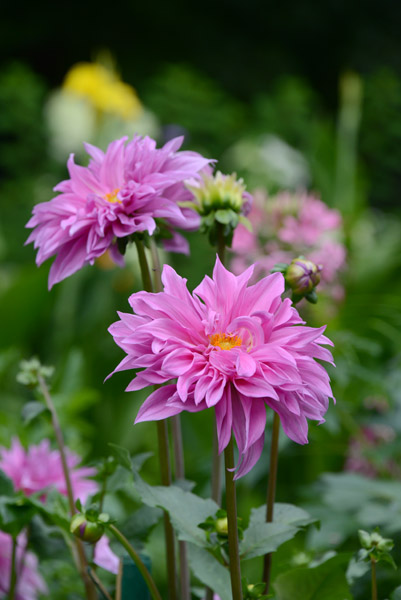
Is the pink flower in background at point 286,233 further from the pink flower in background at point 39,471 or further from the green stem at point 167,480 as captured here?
the green stem at point 167,480

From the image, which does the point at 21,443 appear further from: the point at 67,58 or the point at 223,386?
the point at 67,58

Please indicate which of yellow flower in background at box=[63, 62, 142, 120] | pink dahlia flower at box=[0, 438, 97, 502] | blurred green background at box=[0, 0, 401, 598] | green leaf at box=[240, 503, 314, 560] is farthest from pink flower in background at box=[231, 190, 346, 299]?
yellow flower in background at box=[63, 62, 142, 120]

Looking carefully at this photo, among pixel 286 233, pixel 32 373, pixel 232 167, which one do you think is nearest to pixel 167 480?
pixel 32 373

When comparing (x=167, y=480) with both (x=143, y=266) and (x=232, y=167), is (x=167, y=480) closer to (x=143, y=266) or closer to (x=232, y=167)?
(x=143, y=266)

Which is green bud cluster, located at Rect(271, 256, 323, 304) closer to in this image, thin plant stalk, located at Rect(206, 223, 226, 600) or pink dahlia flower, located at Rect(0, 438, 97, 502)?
thin plant stalk, located at Rect(206, 223, 226, 600)

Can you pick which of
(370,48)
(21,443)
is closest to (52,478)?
(21,443)

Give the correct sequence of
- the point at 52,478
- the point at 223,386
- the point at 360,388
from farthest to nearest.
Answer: the point at 360,388 < the point at 52,478 < the point at 223,386

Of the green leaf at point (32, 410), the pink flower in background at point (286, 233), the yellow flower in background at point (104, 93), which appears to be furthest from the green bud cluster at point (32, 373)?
the yellow flower in background at point (104, 93)
